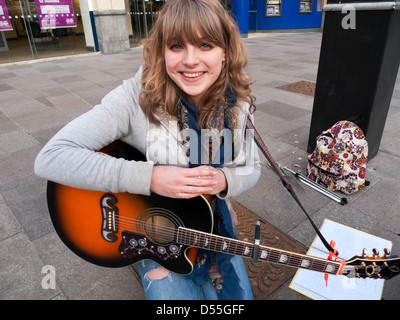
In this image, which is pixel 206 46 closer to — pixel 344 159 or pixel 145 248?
pixel 145 248

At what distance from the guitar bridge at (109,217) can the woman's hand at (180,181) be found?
0.80ft

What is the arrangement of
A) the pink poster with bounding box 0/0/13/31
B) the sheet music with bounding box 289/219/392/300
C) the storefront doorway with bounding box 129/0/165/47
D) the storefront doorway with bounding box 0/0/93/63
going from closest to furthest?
the sheet music with bounding box 289/219/392/300 → the pink poster with bounding box 0/0/13/31 → the storefront doorway with bounding box 0/0/93/63 → the storefront doorway with bounding box 129/0/165/47

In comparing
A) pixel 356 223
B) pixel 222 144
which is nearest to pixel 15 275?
pixel 222 144

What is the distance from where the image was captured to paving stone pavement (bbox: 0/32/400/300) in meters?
1.95

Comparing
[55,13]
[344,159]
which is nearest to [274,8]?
[55,13]

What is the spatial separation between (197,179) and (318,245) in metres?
1.41

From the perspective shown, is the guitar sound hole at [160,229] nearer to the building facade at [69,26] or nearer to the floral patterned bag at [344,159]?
the floral patterned bag at [344,159]

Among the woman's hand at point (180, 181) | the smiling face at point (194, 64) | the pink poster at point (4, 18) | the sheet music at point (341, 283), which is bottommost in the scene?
the sheet music at point (341, 283)

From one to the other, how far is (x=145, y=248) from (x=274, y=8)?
16.6 m

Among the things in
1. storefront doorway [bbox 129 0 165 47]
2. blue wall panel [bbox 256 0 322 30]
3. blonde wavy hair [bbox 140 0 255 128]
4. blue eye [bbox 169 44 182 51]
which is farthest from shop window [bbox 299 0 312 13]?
blue eye [bbox 169 44 182 51]

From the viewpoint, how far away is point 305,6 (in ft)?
50.7

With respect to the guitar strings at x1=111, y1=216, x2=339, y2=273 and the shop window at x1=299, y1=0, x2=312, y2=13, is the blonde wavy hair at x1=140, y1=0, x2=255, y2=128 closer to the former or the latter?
the guitar strings at x1=111, y1=216, x2=339, y2=273

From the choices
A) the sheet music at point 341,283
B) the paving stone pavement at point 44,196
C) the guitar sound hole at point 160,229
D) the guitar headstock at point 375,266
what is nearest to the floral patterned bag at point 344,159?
the paving stone pavement at point 44,196

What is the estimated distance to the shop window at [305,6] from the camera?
15.3m
